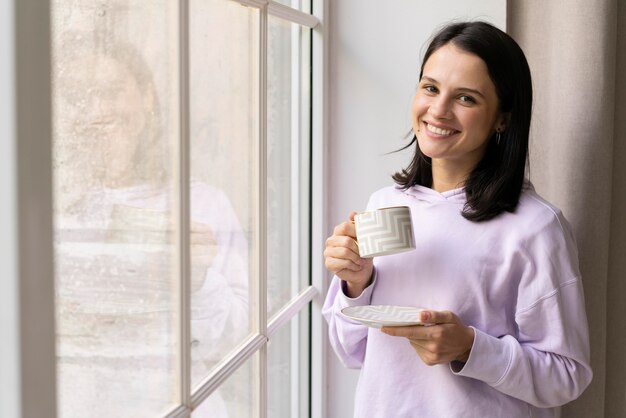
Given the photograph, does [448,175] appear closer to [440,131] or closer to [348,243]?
[440,131]

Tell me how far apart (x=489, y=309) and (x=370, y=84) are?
673 mm

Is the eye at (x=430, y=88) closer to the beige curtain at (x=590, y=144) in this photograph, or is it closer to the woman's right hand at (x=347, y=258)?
the woman's right hand at (x=347, y=258)

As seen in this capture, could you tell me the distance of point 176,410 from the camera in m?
0.86

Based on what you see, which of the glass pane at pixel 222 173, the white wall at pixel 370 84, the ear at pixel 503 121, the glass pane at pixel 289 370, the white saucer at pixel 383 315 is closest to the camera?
the glass pane at pixel 222 173

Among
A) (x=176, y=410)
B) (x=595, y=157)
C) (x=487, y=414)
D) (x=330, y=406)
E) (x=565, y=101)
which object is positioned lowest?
(x=330, y=406)

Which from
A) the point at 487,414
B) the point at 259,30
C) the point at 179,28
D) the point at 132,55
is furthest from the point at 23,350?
the point at 487,414

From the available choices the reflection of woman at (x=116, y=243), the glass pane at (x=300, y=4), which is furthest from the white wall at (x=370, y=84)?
the reflection of woman at (x=116, y=243)

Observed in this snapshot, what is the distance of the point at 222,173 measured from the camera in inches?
40.8

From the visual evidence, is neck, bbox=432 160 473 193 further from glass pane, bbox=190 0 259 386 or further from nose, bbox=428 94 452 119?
glass pane, bbox=190 0 259 386

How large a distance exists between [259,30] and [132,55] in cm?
46

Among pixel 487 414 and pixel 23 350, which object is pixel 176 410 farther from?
pixel 487 414

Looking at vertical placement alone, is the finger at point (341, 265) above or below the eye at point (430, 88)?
below

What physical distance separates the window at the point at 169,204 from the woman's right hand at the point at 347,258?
0.40 feet

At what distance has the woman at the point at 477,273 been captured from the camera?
3.87 feet
